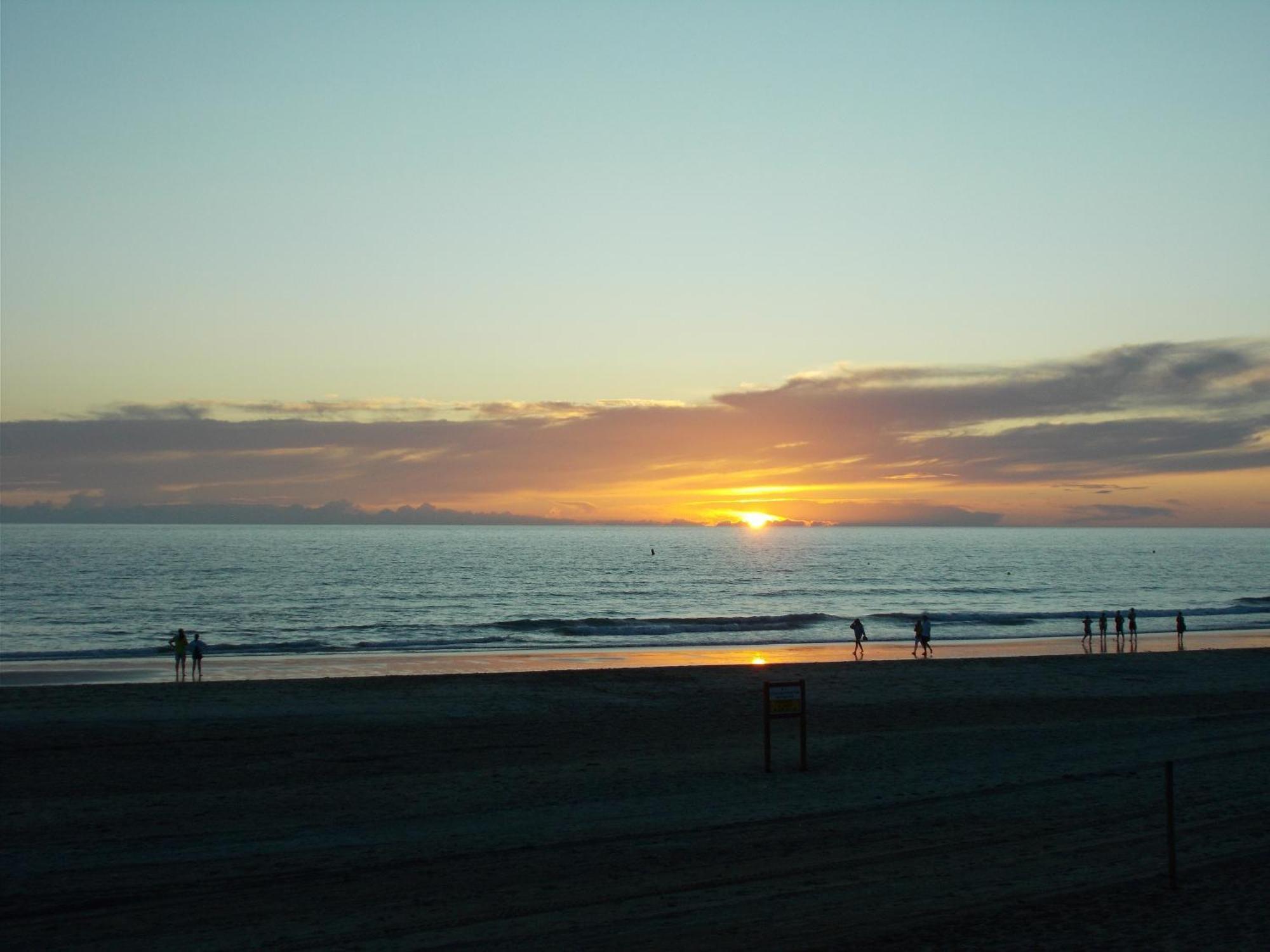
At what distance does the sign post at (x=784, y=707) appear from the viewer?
17.4m

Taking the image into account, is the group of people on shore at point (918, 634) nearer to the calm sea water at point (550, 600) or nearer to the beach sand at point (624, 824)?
the calm sea water at point (550, 600)

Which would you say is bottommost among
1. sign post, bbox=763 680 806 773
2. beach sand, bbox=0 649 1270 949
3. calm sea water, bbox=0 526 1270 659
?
calm sea water, bbox=0 526 1270 659

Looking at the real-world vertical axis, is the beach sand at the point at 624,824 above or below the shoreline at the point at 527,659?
above

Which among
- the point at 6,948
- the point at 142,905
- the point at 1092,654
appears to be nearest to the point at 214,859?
the point at 142,905

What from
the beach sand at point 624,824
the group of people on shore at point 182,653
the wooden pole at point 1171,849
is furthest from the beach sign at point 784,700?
the group of people on shore at point 182,653

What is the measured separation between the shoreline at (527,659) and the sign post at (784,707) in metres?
15.7

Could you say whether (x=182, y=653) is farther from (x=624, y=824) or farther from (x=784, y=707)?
(x=624, y=824)

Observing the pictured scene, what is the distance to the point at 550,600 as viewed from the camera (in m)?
81.1

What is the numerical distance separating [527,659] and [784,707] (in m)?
25.2

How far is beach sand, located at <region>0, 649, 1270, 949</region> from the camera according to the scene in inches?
398

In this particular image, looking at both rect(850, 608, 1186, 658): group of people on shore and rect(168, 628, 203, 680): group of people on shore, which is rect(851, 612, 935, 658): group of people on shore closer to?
rect(850, 608, 1186, 658): group of people on shore

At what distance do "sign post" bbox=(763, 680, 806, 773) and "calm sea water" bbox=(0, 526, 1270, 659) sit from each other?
1224 inches

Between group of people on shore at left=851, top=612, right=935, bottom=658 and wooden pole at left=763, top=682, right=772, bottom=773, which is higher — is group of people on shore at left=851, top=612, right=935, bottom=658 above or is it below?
below

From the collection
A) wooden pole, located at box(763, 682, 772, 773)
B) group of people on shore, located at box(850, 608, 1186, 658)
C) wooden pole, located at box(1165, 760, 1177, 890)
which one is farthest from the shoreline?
wooden pole, located at box(1165, 760, 1177, 890)
